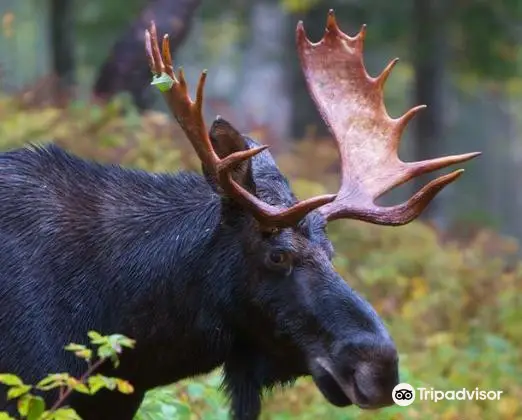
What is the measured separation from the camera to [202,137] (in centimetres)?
518

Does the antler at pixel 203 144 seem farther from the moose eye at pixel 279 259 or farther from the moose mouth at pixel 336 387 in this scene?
the moose mouth at pixel 336 387

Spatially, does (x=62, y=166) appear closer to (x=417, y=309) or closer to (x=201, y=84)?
(x=201, y=84)

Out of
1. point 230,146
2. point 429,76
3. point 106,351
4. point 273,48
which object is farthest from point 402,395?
point 273,48

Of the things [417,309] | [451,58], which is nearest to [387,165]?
[417,309]

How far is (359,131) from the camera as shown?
618 cm

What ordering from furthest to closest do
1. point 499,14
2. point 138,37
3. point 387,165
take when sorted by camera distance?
point 499,14 < point 138,37 < point 387,165

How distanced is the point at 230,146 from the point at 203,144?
5.4 inches

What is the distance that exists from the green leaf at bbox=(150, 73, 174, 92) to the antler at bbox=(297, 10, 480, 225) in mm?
915

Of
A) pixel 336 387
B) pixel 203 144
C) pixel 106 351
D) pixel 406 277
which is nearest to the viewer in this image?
pixel 106 351

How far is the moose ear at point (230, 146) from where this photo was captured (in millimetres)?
5230

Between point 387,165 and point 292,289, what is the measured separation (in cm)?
113

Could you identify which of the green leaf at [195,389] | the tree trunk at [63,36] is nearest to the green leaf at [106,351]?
the green leaf at [195,389]

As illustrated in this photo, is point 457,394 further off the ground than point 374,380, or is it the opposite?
point 374,380

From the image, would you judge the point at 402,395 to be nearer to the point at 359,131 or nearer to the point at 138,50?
the point at 359,131
